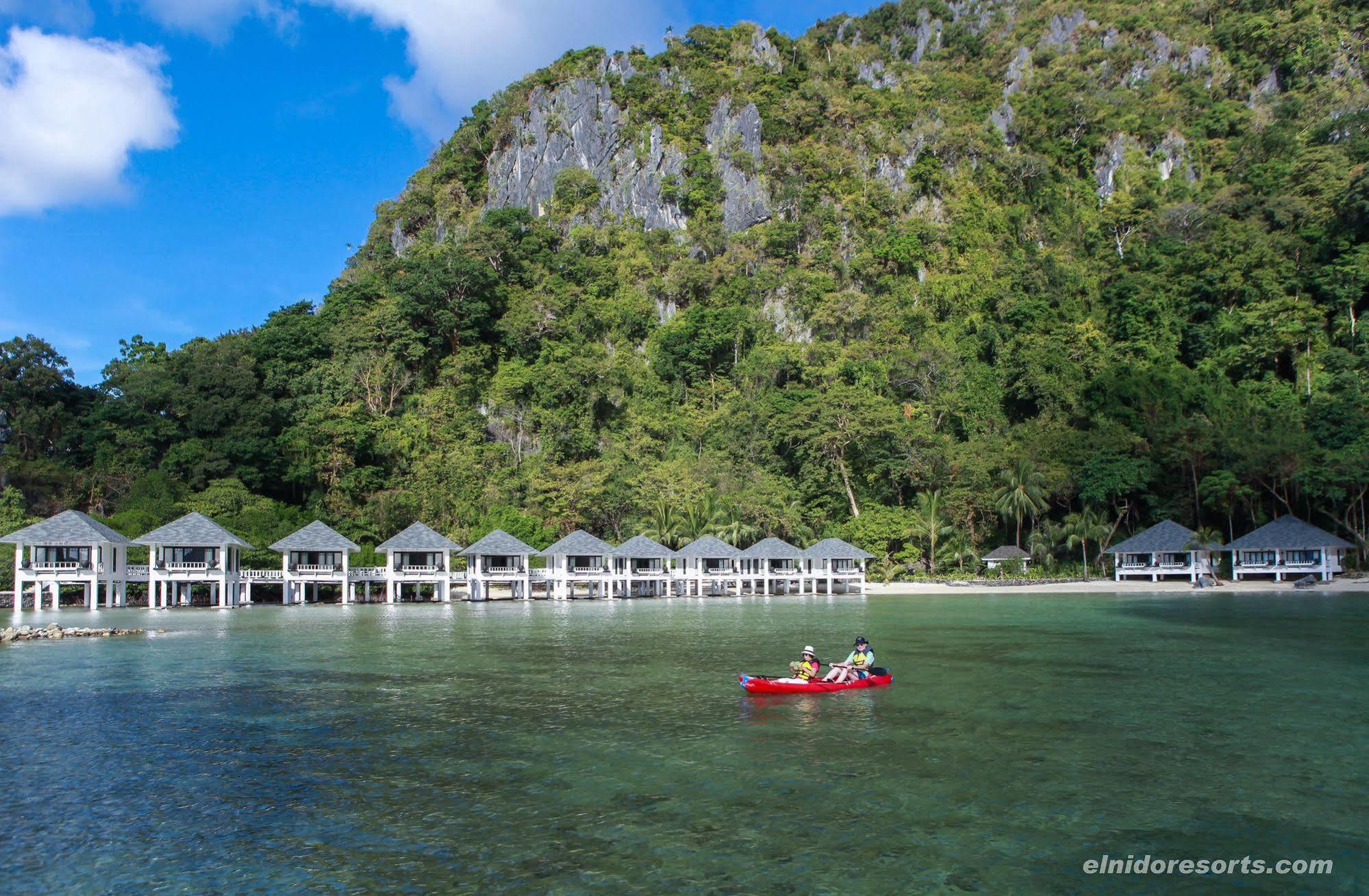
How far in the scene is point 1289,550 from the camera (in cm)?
4509

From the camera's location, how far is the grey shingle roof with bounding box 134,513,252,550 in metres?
38.4

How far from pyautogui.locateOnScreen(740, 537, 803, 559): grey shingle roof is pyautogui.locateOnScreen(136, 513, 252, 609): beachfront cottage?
81.9 ft

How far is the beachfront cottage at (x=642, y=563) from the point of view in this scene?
47.4 metres

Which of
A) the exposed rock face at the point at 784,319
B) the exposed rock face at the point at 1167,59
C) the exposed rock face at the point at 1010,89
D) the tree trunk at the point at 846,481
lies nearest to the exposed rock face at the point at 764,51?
the exposed rock face at the point at 1010,89

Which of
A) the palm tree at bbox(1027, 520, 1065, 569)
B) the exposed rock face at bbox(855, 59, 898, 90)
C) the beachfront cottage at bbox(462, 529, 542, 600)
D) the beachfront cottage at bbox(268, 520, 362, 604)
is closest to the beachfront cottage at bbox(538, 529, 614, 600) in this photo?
the beachfront cottage at bbox(462, 529, 542, 600)

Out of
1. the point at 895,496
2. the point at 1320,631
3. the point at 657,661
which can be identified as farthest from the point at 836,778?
the point at 895,496

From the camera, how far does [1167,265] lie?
59.0 metres

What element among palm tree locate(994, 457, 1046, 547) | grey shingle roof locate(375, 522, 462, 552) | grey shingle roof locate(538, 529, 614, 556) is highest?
palm tree locate(994, 457, 1046, 547)

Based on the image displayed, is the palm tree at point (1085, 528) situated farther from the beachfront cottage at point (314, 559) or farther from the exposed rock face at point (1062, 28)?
the exposed rock face at point (1062, 28)

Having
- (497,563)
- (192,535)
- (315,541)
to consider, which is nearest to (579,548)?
(497,563)

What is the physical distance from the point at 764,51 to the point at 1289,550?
62.4m

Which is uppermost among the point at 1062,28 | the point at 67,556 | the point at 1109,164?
the point at 1062,28

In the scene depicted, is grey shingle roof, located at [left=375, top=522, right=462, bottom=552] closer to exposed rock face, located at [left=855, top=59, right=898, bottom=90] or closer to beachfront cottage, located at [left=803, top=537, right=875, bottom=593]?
beachfront cottage, located at [left=803, top=537, right=875, bottom=593]

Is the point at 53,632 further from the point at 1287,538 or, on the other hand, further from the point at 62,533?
the point at 1287,538
